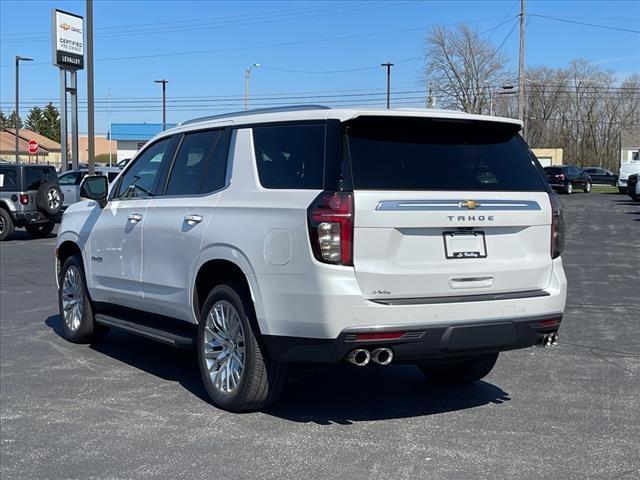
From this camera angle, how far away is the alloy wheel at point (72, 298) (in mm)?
7570

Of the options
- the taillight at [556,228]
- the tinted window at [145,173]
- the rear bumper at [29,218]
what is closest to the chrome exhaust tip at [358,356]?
the taillight at [556,228]

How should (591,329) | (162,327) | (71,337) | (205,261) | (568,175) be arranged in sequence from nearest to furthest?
(205,261) → (162,327) → (71,337) → (591,329) → (568,175)

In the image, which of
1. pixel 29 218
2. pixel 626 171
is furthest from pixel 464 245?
pixel 626 171

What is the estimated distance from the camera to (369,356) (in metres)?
4.64

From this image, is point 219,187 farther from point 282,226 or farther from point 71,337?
point 71,337

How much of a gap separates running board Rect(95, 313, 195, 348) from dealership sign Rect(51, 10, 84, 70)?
2810 centimetres

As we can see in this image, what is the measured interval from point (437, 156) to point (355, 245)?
920mm

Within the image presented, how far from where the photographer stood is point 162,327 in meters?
6.24

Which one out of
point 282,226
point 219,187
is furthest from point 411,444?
point 219,187

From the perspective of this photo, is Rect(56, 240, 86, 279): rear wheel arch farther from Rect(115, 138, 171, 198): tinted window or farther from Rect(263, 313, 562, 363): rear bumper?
Rect(263, 313, 562, 363): rear bumper

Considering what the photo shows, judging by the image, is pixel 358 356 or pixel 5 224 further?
pixel 5 224

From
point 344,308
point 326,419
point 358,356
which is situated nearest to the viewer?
point 344,308

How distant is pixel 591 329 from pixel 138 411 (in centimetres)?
494

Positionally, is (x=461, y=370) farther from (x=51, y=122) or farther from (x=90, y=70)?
(x=51, y=122)
